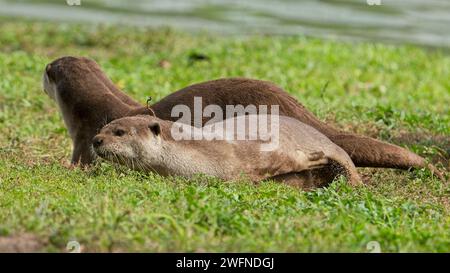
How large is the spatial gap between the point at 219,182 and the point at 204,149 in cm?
30

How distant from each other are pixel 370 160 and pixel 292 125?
73 centimetres

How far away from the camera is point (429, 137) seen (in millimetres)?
9234

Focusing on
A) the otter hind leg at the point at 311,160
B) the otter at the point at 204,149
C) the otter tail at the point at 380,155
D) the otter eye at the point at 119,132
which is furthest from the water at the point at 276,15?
the otter eye at the point at 119,132

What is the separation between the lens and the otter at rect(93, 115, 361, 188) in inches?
280

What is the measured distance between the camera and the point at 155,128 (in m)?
7.13

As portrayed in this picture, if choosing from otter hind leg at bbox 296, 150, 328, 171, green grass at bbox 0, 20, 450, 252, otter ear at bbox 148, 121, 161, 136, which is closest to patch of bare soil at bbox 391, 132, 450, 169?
green grass at bbox 0, 20, 450, 252

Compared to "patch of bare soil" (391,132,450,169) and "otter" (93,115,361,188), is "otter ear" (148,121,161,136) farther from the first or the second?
"patch of bare soil" (391,132,450,169)

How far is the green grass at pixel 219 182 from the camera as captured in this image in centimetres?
551

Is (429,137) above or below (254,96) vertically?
below

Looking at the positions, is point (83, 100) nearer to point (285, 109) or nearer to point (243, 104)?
point (243, 104)

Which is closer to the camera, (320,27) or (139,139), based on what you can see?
(139,139)
